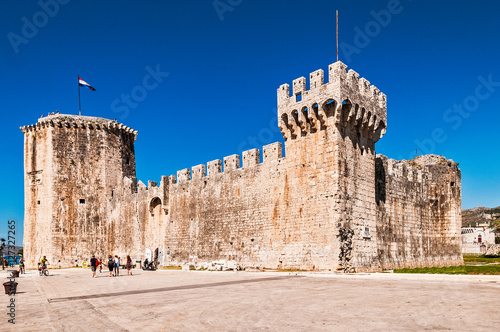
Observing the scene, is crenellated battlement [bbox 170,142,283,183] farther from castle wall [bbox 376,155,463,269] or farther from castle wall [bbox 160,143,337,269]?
castle wall [bbox 376,155,463,269]

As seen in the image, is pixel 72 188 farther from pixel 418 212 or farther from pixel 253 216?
pixel 418 212

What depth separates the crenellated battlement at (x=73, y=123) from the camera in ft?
119

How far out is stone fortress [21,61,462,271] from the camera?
68.8ft

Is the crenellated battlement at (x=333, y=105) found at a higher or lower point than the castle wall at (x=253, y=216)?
higher

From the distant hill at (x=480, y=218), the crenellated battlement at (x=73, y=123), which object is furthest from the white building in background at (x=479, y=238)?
the crenellated battlement at (x=73, y=123)

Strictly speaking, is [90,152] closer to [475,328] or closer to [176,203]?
[176,203]

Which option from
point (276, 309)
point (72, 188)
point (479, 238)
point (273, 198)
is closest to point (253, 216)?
point (273, 198)

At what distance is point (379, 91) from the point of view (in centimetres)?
2388

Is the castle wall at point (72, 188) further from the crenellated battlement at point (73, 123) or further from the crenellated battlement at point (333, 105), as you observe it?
the crenellated battlement at point (333, 105)

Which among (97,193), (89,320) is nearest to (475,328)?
(89,320)

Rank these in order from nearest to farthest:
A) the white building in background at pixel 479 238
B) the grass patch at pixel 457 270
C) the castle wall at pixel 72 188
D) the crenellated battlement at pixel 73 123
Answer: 1. the grass patch at pixel 457 270
2. the castle wall at pixel 72 188
3. the crenellated battlement at pixel 73 123
4. the white building in background at pixel 479 238

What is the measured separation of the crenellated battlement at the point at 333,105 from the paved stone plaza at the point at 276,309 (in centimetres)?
956

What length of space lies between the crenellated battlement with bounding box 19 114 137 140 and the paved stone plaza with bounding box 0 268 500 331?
83.3 ft

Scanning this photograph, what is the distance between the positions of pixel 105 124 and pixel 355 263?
2564 centimetres
